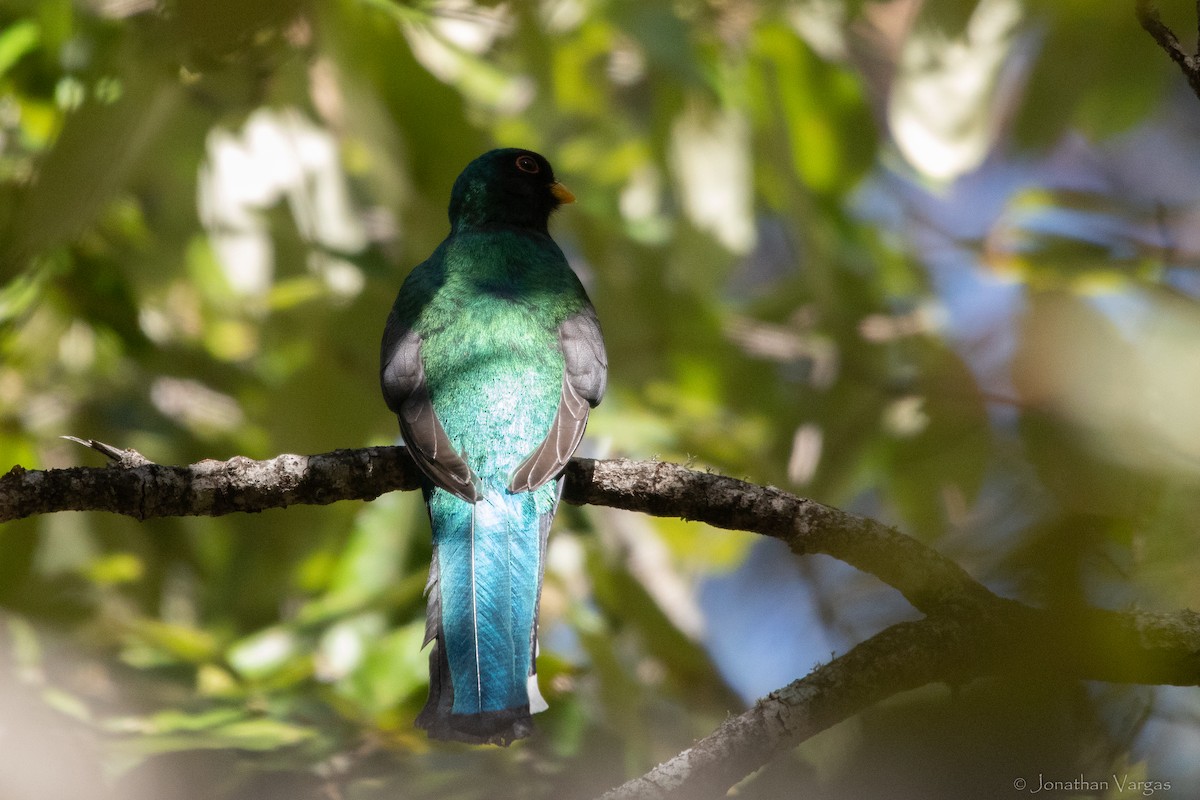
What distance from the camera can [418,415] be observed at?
3.18m

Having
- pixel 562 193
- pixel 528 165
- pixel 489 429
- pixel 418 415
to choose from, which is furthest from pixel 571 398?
pixel 528 165

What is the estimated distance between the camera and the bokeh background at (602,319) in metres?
2.57

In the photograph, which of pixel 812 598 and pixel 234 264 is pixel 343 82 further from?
pixel 812 598

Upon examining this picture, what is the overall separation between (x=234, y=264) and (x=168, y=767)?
1.88 meters

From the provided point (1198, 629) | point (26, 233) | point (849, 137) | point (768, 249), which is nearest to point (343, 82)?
point (26, 233)

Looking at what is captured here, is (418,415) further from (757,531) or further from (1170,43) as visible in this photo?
(1170,43)

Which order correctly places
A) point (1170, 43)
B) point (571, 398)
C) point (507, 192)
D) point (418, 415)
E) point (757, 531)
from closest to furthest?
point (1170, 43), point (757, 531), point (418, 415), point (571, 398), point (507, 192)

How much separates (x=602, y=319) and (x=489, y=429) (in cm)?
172

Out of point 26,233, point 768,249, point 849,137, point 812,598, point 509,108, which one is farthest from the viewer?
point 768,249

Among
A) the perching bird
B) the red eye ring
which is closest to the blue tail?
the perching bird

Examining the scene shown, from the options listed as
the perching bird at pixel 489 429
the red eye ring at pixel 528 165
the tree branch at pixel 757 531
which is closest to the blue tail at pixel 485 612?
the perching bird at pixel 489 429

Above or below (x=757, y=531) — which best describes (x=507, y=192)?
above

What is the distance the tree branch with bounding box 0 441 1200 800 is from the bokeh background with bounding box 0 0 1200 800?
5.0 inches

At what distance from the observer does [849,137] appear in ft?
14.2
